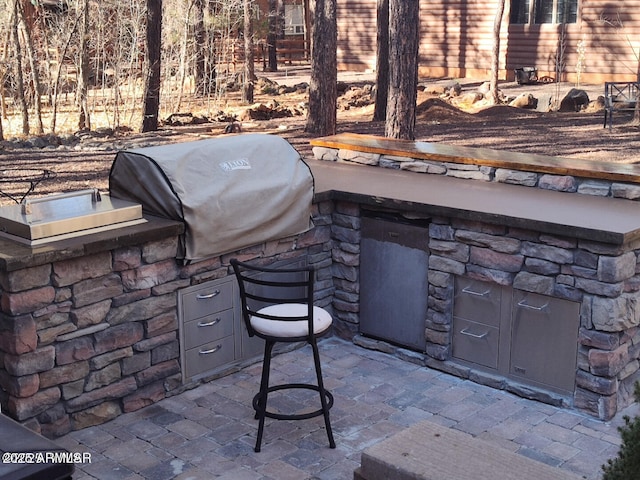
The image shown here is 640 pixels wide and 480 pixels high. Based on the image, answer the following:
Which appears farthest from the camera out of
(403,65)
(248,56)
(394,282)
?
(248,56)

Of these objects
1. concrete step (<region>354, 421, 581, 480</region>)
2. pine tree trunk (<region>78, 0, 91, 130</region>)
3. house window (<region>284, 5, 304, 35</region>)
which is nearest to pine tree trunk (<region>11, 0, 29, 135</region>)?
pine tree trunk (<region>78, 0, 91, 130</region>)

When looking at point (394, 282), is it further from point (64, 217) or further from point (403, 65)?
point (403, 65)

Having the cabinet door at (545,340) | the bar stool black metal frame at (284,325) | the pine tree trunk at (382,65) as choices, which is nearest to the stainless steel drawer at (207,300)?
the bar stool black metal frame at (284,325)

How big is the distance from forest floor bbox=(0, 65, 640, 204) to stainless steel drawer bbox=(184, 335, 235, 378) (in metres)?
4.74

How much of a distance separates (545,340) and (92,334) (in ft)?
8.69

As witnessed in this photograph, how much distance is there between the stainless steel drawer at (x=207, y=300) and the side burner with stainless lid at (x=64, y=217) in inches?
22.9

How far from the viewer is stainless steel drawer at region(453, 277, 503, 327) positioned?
17.0ft

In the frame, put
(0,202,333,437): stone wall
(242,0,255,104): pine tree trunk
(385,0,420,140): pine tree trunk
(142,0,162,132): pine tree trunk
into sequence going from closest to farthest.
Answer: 1. (0,202,333,437): stone wall
2. (385,0,420,140): pine tree trunk
3. (142,0,162,132): pine tree trunk
4. (242,0,255,104): pine tree trunk

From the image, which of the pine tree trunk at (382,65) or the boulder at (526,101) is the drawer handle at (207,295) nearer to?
the pine tree trunk at (382,65)

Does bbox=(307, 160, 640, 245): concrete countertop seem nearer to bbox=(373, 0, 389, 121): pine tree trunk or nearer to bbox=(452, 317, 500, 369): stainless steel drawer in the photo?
bbox=(452, 317, 500, 369): stainless steel drawer

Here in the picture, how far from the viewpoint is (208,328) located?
5.25m

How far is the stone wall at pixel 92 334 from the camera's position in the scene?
4.38 metres

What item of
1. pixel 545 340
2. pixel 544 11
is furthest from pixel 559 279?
pixel 544 11

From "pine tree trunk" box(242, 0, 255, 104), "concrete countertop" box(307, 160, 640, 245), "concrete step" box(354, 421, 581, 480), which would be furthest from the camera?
"pine tree trunk" box(242, 0, 255, 104)
